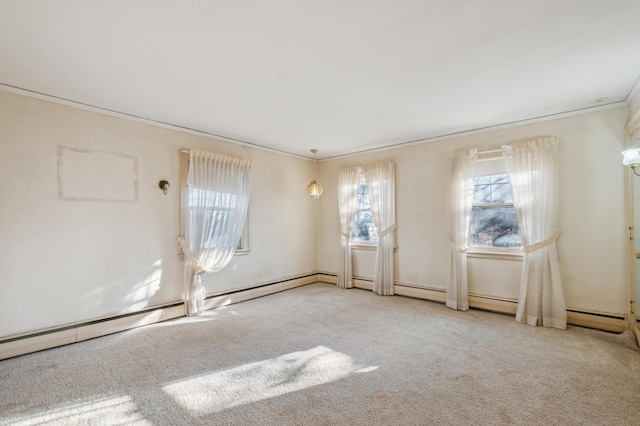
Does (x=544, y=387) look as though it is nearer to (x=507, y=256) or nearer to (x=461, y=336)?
(x=461, y=336)

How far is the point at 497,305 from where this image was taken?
424cm

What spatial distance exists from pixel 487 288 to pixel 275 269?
347cm

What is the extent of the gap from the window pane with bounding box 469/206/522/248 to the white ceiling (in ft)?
4.26

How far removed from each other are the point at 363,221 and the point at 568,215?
3.07 metres

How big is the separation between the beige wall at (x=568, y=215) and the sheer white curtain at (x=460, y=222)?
182mm

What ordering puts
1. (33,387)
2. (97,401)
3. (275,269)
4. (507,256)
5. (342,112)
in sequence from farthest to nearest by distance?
(275,269) → (507,256) → (342,112) → (33,387) → (97,401)

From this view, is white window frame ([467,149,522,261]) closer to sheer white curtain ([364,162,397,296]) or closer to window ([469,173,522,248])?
window ([469,173,522,248])

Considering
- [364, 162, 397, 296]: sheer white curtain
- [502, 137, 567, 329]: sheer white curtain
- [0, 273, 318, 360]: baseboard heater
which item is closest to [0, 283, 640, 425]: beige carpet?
[0, 273, 318, 360]: baseboard heater

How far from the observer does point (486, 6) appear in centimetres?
188

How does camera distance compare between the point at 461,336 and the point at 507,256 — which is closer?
the point at 461,336

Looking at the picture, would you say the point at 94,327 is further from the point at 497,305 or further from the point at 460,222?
the point at 497,305

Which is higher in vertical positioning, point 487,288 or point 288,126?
point 288,126

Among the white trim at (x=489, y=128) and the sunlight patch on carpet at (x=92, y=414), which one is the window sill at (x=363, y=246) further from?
the sunlight patch on carpet at (x=92, y=414)

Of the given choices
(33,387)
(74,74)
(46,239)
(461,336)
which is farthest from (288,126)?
(33,387)
